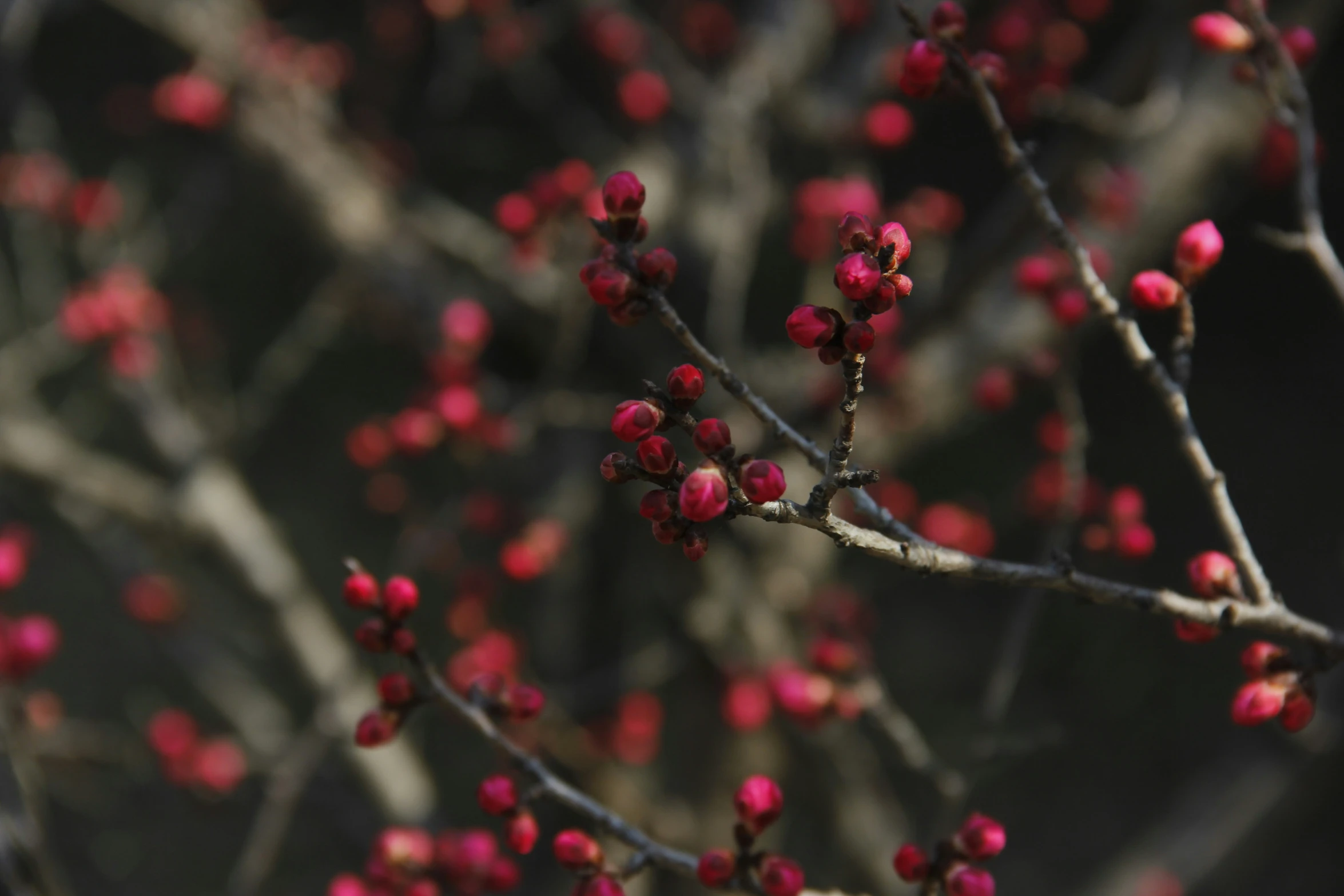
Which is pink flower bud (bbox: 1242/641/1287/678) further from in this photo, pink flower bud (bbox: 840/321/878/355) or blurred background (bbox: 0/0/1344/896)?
pink flower bud (bbox: 840/321/878/355)

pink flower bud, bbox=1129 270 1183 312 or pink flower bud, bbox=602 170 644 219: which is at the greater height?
pink flower bud, bbox=1129 270 1183 312

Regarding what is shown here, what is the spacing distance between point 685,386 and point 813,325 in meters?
0.13

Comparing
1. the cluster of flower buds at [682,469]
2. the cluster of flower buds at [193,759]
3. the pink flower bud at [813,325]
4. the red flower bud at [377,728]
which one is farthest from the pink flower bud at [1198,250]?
the cluster of flower buds at [193,759]

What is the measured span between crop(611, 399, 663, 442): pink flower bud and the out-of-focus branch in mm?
934

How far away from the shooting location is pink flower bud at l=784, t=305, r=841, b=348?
2.90ft

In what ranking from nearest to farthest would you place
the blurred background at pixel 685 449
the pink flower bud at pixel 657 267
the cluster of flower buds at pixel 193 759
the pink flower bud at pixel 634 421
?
the pink flower bud at pixel 634 421
the pink flower bud at pixel 657 267
the blurred background at pixel 685 449
the cluster of flower buds at pixel 193 759

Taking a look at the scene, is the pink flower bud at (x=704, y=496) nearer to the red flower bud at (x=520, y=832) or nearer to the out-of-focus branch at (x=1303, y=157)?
the red flower bud at (x=520, y=832)

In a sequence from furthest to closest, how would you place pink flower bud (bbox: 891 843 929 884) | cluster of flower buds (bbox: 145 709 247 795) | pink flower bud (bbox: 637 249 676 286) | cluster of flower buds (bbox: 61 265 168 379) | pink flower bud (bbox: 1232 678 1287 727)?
cluster of flower buds (bbox: 61 265 168 379) < cluster of flower buds (bbox: 145 709 247 795) < pink flower bud (bbox: 891 843 929 884) < pink flower bud (bbox: 1232 678 1287 727) < pink flower bud (bbox: 637 249 676 286)

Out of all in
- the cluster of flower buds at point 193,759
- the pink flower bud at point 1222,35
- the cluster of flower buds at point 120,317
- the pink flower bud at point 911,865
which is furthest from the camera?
the cluster of flower buds at point 120,317

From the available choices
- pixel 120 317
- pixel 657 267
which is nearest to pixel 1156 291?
pixel 657 267

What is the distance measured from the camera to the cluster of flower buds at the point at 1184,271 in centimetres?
118

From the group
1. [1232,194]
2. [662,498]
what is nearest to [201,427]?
[662,498]

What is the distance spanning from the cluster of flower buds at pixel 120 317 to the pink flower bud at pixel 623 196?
7.80 ft

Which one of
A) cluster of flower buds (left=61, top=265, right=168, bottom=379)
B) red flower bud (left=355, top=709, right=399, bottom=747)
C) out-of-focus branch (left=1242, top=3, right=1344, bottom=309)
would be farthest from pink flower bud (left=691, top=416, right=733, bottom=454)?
cluster of flower buds (left=61, top=265, right=168, bottom=379)
